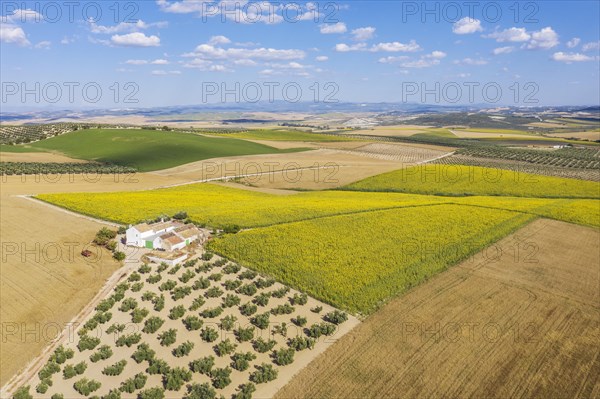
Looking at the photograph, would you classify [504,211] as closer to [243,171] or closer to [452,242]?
[452,242]

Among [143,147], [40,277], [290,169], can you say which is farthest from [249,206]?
[143,147]

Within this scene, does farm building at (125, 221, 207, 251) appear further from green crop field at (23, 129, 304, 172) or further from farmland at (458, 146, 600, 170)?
farmland at (458, 146, 600, 170)

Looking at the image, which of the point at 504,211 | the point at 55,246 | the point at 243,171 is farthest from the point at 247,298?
the point at 243,171

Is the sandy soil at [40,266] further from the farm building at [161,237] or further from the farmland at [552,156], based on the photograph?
the farmland at [552,156]

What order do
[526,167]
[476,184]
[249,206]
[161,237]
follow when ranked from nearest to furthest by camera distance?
[161,237] → [249,206] → [476,184] → [526,167]

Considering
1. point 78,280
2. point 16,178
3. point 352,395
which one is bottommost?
point 352,395

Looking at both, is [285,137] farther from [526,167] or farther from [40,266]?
[40,266]

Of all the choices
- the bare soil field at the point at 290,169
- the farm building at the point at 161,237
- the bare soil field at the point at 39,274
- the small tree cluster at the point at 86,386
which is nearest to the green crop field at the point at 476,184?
the bare soil field at the point at 290,169
